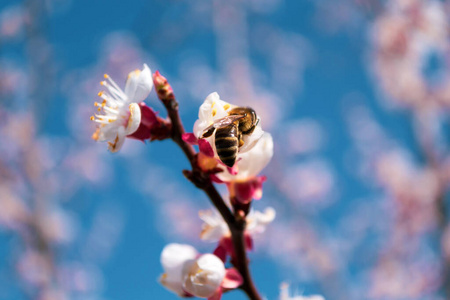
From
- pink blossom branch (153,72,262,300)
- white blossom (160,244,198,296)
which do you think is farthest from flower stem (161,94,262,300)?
white blossom (160,244,198,296)

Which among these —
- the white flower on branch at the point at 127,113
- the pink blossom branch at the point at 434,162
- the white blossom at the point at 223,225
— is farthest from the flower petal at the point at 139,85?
the pink blossom branch at the point at 434,162

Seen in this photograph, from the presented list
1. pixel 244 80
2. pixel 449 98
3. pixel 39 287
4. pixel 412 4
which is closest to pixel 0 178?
pixel 39 287

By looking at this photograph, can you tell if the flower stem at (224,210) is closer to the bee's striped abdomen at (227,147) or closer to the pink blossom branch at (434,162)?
the bee's striped abdomen at (227,147)

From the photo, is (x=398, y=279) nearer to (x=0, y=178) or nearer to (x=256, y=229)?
(x=0, y=178)

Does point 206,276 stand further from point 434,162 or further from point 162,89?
point 434,162

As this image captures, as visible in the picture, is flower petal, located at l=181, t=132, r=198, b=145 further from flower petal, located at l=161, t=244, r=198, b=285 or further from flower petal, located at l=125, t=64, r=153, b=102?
flower petal, located at l=161, t=244, r=198, b=285

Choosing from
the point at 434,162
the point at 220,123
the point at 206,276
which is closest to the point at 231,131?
the point at 220,123
